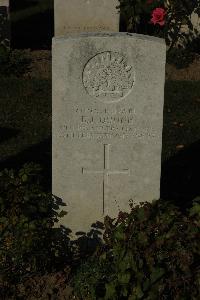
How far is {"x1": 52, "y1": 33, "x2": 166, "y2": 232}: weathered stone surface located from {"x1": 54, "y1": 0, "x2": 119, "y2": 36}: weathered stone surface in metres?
5.58

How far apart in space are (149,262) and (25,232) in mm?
977

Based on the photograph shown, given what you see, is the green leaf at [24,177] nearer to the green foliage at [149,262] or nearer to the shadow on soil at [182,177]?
the green foliage at [149,262]

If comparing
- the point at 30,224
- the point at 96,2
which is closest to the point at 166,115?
the point at 96,2

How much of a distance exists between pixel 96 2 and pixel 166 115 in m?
2.45

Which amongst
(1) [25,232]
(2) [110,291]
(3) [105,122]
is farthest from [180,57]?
(2) [110,291]

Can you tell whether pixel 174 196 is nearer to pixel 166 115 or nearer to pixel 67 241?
pixel 67 241

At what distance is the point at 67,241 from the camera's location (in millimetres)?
5746

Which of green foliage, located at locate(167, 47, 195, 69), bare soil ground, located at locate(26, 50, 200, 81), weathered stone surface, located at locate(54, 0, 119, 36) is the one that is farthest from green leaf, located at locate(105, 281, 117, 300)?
green foliage, located at locate(167, 47, 195, 69)

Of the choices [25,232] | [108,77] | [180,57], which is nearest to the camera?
[25,232]

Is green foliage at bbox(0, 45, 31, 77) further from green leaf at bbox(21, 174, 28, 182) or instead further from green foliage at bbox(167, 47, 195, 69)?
green leaf at bbox(21, 174, 28, 182)

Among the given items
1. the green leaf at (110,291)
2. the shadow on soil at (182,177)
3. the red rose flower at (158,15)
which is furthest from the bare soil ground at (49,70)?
the green leaf at (110,291)

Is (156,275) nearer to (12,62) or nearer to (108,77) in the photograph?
(108,77)

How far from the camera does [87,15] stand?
10.8m

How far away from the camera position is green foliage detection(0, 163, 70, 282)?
16.1 feet
